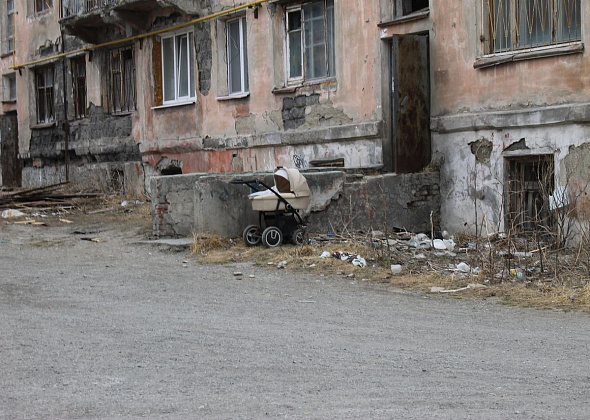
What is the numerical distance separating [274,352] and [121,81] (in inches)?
681

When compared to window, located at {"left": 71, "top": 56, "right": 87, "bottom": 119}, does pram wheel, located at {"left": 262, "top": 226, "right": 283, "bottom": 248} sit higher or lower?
lower

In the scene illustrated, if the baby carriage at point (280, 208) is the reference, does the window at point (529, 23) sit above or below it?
above

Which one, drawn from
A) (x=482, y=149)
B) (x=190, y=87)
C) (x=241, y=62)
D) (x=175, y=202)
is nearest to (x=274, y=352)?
(x=175, y=202)

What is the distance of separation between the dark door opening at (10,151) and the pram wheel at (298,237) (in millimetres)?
17862

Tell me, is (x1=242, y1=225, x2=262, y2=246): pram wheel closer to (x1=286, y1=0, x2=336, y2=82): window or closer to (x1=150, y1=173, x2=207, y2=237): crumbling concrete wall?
(x1=150, y1=173, x2=207, y2=237): crumbling concrete wall

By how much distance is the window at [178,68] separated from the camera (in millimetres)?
20109

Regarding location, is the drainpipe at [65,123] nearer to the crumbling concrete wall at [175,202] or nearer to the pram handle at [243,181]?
the crumbling concrete wall at [175,202]

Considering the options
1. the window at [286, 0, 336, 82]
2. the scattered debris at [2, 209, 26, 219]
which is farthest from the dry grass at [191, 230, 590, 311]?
the scattered debris at [2, 209, 26, 219]

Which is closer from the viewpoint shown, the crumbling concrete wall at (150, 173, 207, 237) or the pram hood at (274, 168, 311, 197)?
the pram hood at (274, 168, 311, 197)

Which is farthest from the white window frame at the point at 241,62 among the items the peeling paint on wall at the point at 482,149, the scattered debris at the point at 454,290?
the scattered debris at the point at 454,290

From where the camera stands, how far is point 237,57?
61.8ft

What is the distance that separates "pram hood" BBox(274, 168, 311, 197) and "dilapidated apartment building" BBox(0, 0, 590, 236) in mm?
2456

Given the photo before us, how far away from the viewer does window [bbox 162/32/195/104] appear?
2011cm

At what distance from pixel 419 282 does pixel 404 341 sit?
337 cm
